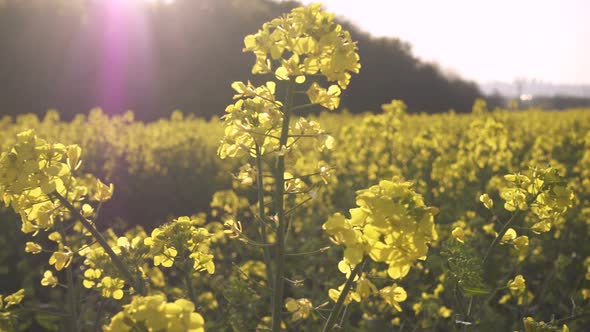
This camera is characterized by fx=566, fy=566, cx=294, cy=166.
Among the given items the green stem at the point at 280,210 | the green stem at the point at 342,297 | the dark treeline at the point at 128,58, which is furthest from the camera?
the dark treeline at the point at 128,58

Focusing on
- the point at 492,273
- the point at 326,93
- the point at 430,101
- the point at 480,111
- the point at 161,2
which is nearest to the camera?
the point at 326,93

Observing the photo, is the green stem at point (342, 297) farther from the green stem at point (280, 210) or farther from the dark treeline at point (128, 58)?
the dark treeline at point (128, 58)

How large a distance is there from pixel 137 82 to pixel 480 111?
1499 centimetres

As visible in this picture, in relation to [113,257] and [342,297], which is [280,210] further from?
[113,257]

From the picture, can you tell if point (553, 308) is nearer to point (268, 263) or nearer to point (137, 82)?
point (268, 263)

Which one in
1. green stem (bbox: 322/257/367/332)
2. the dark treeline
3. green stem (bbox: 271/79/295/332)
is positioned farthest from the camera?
the dark treeline

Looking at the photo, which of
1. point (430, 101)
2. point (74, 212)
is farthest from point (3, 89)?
point (74, 212)

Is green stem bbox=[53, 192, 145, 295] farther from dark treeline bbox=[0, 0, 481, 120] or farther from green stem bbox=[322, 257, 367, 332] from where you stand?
dark treeline bbox=[0, 0, 481, 120]

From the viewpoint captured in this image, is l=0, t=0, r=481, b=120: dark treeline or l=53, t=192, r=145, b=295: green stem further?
l=0, t=0, r=481, b=120: dark treeline

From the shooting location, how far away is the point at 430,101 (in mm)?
27875

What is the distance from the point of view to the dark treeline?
20.5 meters

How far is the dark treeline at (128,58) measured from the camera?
67.2 ft

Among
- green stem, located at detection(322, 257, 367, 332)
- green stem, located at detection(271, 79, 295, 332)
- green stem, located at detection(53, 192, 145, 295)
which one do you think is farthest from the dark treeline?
green stem, located at detection(322, 257, 367, 332)

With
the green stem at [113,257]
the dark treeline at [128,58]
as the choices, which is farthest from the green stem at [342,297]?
the dark treeline at [128,58]
